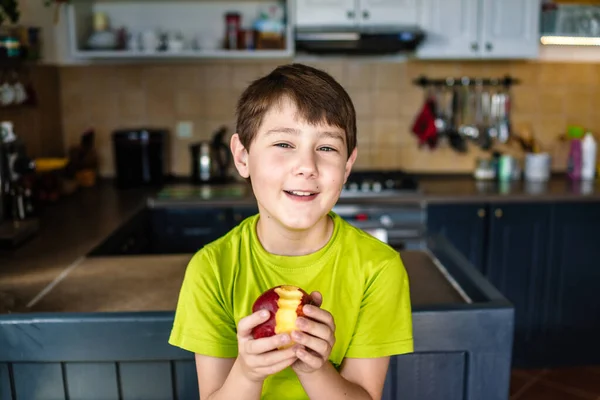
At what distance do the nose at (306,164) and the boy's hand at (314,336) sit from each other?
8.1 inches

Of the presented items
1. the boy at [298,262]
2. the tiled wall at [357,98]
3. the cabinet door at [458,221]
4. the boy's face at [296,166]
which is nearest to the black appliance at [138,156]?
the tiled wall at [357,98]

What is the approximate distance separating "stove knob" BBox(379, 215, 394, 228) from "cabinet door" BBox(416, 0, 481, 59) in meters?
0.89

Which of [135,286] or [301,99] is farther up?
[301,99]

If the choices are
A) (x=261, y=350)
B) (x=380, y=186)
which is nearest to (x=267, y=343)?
(x=261, y=350)

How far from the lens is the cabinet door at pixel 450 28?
3141 millimetres

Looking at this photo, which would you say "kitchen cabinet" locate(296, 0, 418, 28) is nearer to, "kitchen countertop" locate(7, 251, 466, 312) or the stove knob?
the stove knob

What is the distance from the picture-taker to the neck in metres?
1.05

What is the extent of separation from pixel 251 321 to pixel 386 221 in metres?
2.23

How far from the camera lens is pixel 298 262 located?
3.42 feet

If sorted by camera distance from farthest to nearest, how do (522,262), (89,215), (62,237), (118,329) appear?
(522,262) → (89,215) → (62,237) → (118,329)

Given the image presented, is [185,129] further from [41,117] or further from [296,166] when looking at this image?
[296,166]

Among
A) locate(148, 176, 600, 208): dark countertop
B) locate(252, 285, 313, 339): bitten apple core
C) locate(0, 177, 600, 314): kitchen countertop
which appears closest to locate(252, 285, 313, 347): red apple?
locate(252, 285, 313, 339): bitten apple core

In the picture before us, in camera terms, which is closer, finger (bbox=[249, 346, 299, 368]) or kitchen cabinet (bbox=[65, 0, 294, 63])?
finger (bbox=[249, 346, 299, 368])

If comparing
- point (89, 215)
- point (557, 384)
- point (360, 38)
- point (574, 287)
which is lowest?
point (557, 384)
